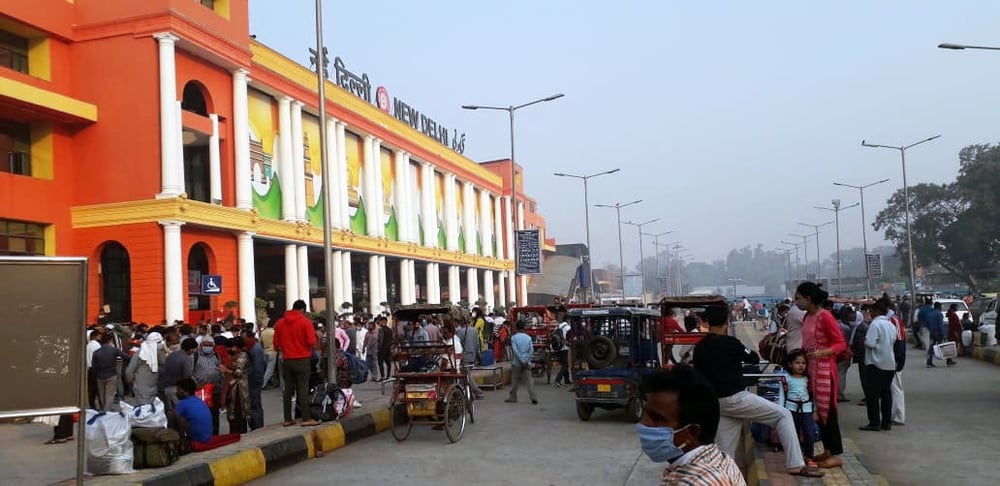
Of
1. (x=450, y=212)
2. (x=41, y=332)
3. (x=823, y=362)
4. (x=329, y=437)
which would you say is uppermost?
(x=450, y=212)

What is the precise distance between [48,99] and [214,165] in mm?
5689

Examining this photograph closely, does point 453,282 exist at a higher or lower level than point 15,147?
lower

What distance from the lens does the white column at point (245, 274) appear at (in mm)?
29812

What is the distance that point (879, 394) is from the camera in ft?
34.1

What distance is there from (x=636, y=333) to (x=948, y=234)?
204 ft

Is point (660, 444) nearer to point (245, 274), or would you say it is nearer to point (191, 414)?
point (191, 414)

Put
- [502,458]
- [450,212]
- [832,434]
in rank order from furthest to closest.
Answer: [450,212] → [502,458] → [832,434]

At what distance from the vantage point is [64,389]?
6.34 metres

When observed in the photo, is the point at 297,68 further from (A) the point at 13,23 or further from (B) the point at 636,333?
(B) the point at 636,333

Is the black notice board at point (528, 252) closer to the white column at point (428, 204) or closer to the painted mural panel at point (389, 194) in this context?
the painted mural panel at point (389, 194)

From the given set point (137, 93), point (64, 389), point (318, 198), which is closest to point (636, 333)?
point (64, 389)

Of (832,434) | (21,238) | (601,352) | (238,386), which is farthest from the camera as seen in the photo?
(21,238)

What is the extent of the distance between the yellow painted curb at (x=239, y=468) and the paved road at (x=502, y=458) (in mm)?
166

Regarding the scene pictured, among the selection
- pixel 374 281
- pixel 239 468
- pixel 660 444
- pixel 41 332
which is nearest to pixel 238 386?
pixel 239 468
